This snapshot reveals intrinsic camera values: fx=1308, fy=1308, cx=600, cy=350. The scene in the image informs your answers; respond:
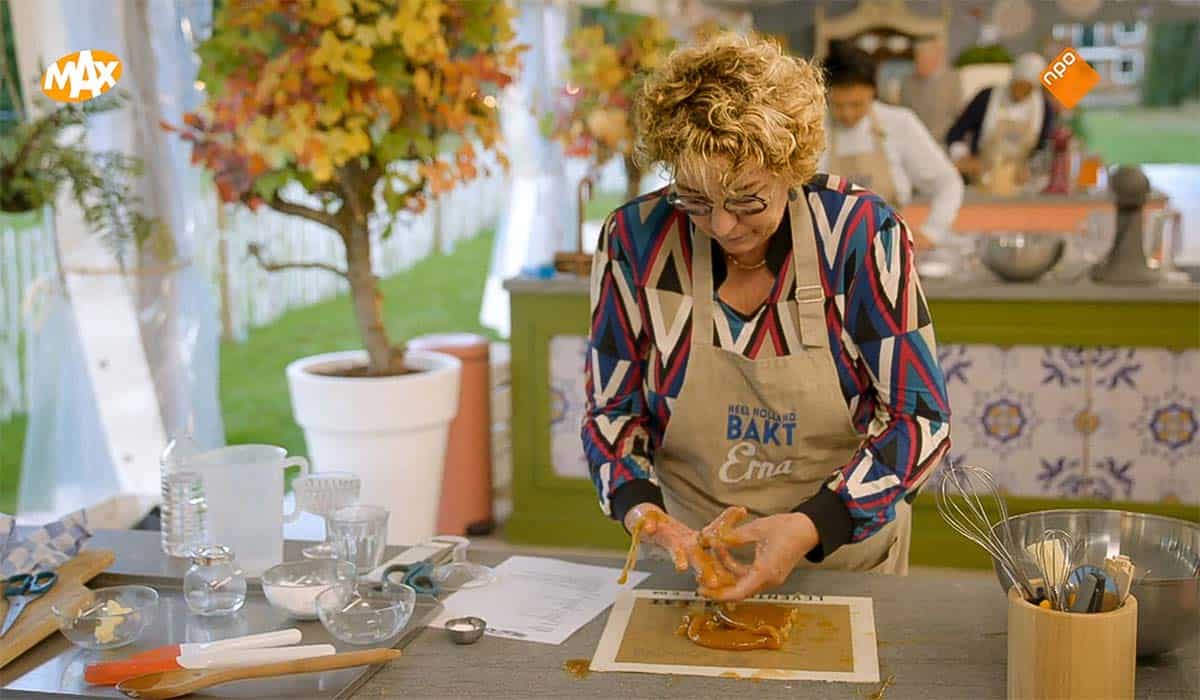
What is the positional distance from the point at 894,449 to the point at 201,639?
0.95m

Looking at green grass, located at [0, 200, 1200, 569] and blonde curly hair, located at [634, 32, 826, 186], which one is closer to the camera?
blonde curly hair, located at [634, 32, 826, 186]

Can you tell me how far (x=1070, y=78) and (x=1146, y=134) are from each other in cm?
738

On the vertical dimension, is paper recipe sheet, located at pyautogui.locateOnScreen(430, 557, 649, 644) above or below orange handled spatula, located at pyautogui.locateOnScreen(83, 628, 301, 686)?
below

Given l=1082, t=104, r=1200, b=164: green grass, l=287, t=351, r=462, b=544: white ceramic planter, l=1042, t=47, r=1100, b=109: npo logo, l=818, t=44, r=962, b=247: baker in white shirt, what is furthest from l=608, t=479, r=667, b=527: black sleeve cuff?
l=1082, t=104, r=1200, b=164: green grass

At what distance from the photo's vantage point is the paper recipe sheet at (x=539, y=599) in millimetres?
1652

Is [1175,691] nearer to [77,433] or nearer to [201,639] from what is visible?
[201,639]

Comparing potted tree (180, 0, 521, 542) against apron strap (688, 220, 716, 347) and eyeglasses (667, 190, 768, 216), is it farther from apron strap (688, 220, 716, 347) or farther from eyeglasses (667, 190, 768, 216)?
eyeglasses (667, 190, 768, 216)

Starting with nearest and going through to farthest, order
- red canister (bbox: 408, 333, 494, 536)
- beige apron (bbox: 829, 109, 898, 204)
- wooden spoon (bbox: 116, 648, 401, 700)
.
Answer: wooden spoon (bbox: 116, 648, 401, 700) → red canister (bbox: 408, 333, 494, 536) → beige apron (bbox: 829, 109, 898, 204)

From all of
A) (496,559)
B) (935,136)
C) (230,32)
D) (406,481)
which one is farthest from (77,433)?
(935,136)

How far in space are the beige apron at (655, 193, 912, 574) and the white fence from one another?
6.10 ft

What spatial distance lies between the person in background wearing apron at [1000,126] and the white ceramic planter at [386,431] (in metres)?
5.13

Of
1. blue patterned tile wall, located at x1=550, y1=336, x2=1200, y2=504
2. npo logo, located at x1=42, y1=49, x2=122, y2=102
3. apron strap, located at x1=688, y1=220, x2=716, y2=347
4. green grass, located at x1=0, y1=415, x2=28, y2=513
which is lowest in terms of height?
green grass, located at x1=0, y1=415, x2=28, y2=513

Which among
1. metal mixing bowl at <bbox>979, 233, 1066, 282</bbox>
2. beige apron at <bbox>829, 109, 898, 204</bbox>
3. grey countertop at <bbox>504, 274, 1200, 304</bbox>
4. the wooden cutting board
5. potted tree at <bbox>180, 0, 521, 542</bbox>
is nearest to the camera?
the wooden cutting board

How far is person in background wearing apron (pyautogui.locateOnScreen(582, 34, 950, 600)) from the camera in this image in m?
1.72
